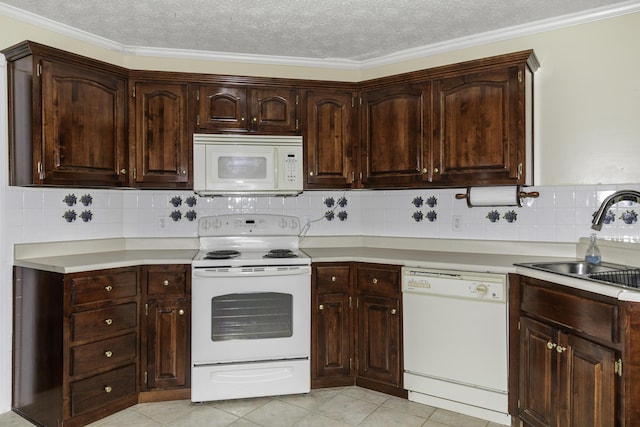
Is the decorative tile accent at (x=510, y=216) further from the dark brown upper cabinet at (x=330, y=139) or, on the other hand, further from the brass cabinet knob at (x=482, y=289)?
the dark brown upper cabinet at (x=330, y=139)

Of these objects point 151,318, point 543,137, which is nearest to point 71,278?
point 151,318

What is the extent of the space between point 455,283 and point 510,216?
0.75 metres

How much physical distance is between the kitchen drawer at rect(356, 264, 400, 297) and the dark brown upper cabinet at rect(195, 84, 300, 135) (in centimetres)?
114

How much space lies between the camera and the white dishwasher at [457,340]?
237 cm

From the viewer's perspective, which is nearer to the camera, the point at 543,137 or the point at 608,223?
the point at 608,223

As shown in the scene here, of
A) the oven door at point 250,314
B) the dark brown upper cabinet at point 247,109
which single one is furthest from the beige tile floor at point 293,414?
the dark brown upper cabinet at point 247,109

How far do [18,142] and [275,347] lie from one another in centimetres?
201

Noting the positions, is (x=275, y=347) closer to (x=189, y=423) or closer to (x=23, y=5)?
(x=189, y=423)

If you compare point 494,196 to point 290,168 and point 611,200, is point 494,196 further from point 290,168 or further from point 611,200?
point 290,168

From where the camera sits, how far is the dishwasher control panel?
7.75ft

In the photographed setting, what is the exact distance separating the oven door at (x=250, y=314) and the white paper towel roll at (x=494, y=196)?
1.21m

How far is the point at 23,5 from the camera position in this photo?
2428mm

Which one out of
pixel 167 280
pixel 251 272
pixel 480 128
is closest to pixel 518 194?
pixel 480 128

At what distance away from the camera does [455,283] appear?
2.48 metres
